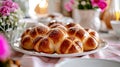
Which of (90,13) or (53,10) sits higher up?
(90,13)

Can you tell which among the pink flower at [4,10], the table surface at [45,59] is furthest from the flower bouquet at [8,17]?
the table surface at [45,59]

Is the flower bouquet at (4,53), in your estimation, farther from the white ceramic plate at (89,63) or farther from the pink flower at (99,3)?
the pink flower at (99,3)

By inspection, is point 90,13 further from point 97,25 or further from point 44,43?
point 44,43

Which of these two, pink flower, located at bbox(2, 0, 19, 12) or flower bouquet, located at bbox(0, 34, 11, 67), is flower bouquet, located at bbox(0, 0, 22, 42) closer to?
pink flower, located at bbox(2, 0, 19, 12)

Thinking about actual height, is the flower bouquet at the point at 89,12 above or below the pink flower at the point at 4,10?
below

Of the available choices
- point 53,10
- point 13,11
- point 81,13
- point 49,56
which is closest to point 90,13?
point 81,13
